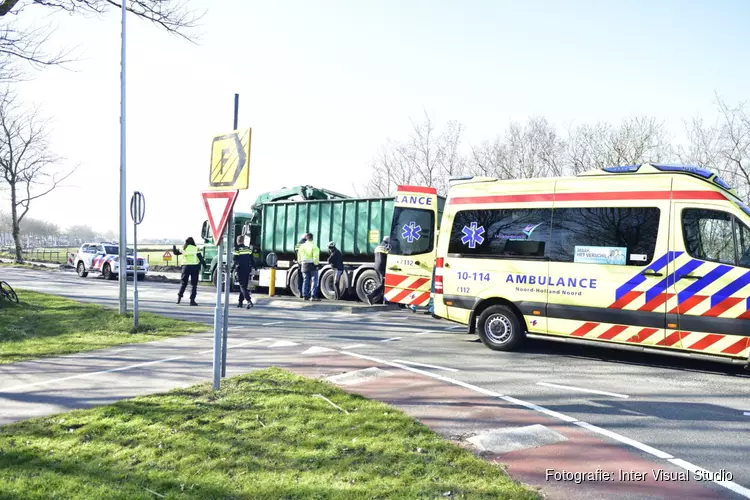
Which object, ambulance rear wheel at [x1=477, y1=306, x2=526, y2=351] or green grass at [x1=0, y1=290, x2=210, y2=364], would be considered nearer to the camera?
ambulance rear wheel at [x1=477, y1=306, x2=526, y2=351]

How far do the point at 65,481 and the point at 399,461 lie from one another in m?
2.34

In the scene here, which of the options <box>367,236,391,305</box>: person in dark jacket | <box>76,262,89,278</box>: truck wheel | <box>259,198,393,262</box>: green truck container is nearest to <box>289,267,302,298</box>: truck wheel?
<box>259,198,393,262</box>: green truck container

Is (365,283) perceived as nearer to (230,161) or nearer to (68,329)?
(68,329)

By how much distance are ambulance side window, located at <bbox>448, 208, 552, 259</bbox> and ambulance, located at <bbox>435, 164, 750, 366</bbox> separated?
0.02 m

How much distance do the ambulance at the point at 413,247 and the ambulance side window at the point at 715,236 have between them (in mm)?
5868

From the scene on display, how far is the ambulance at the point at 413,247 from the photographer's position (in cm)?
1261

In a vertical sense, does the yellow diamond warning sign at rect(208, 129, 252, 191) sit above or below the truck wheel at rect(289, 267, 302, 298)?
above

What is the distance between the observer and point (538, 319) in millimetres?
8547

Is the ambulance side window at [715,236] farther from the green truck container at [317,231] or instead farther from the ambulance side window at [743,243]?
the green truck container at [317,231]

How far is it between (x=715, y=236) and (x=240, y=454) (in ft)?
20.8

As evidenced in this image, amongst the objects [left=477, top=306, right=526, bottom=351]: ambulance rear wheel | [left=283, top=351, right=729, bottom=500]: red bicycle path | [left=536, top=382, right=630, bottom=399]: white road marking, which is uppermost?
[left=477, top=306, right=526, bottom=351]: ambulance rear wheel

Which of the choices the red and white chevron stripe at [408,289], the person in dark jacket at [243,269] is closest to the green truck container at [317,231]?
the person in dark jacket at [243,269]

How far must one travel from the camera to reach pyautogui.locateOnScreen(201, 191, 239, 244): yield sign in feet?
19.9

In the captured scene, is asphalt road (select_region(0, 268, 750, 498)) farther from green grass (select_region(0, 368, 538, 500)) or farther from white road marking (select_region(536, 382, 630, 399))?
green grass (select_region(0, 368, 538, 500))
